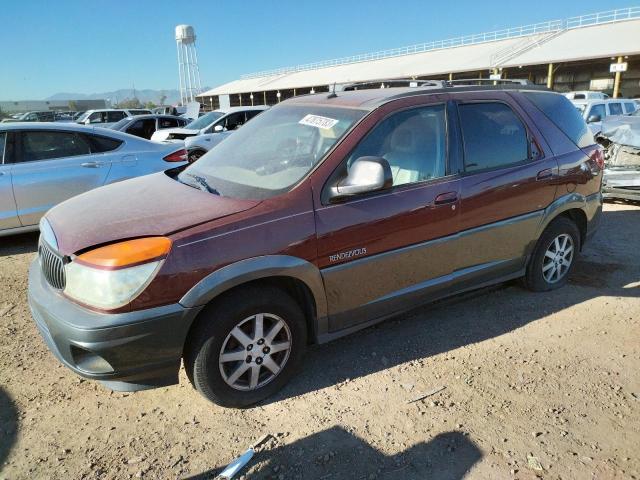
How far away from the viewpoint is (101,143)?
20.2 ft

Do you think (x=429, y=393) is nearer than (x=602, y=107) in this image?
Yes

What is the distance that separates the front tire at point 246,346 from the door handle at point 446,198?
1.23 meters

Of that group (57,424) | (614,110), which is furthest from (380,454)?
(614,110)

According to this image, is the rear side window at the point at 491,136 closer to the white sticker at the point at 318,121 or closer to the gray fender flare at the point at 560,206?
the gray fender flare at the point at 560,206

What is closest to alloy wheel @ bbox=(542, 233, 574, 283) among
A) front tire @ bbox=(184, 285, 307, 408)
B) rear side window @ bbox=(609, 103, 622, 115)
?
front tire @ bbox=(184, 285, 307, 408)

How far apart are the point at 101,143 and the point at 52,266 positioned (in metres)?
3.86

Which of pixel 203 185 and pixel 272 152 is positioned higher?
pixel 272 152

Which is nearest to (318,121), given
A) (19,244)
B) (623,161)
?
(19,244)

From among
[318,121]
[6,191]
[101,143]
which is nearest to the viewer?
[318,121]

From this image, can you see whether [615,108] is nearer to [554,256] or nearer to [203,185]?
[554,256]

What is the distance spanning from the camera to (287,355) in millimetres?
2990

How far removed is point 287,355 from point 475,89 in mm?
2512

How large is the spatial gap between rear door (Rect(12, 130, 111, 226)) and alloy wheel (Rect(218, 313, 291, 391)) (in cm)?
406

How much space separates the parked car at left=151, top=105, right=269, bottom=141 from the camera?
478 inches
